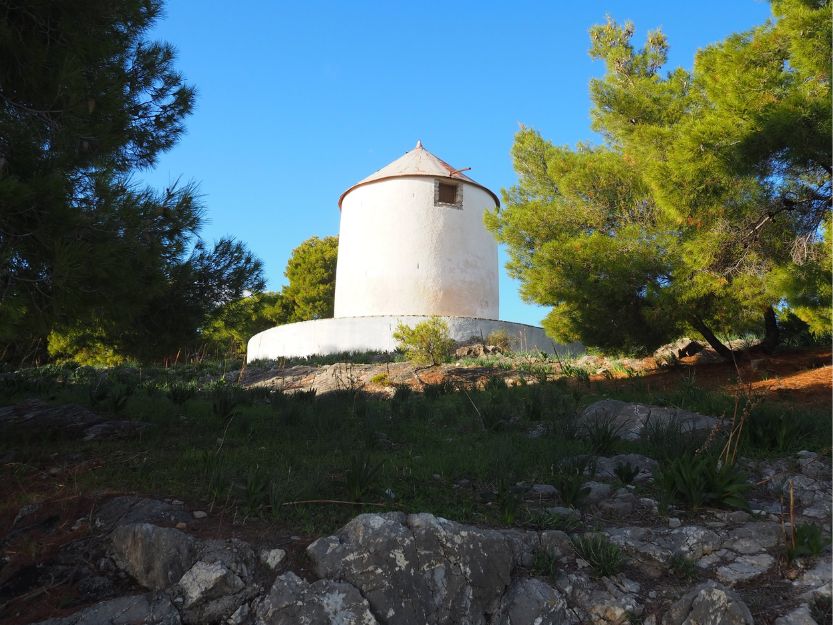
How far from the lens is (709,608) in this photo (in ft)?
9.66

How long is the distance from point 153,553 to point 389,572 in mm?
1193

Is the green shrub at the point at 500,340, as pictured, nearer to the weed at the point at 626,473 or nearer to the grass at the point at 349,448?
the grass at the point at 349,448

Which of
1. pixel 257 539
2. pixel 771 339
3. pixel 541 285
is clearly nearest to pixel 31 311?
pixel 257 539

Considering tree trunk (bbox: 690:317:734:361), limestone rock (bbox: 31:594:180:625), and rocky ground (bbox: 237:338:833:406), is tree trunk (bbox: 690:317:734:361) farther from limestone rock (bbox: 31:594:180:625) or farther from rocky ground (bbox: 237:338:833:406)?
limestone rock (bbox: 31:594:180:625)

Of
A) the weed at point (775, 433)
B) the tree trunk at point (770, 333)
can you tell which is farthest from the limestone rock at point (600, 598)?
the tree trunk at point (770, 333)

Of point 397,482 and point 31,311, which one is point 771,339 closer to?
point 397,482

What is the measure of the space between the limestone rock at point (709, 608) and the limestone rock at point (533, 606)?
51cm

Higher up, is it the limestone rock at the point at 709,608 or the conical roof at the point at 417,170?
the conical roof at the point at 417,170

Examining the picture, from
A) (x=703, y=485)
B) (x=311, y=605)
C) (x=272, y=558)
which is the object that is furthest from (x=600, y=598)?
(x=272, y=558)

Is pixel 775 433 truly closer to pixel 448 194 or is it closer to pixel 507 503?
pixel 507 503

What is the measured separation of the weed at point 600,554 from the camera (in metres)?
3.29

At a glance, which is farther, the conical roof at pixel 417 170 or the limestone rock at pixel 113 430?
the conical roof at pixel 417 170

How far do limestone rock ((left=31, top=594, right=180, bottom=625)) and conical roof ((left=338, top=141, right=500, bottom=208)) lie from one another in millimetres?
15442

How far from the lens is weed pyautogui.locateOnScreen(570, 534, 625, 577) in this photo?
10.8 ft
